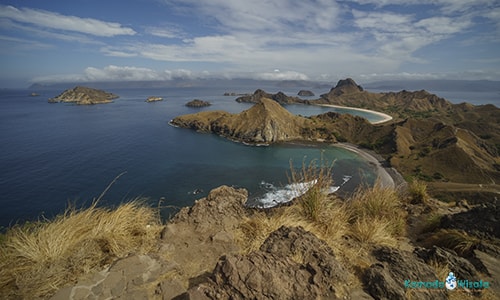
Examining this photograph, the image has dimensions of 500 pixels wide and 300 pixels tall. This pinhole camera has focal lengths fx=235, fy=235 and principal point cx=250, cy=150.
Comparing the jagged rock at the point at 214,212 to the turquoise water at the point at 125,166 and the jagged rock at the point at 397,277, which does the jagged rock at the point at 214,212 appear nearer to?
the jagged rock at the point at 397,277

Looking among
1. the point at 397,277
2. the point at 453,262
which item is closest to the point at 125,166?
the point at 397,277

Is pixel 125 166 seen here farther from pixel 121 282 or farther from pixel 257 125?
pixel 121 282

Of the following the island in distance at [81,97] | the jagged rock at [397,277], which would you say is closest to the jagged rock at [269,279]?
the jagged rock at [397,277]

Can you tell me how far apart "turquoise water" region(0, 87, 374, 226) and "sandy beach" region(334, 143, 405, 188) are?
215cm

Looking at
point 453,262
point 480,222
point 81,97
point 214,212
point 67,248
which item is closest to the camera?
point 67,248

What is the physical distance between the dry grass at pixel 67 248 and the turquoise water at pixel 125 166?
808 inches

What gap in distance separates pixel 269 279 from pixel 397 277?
1.90 metres

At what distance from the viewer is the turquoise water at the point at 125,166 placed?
3058 cm

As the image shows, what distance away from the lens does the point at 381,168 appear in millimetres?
45625

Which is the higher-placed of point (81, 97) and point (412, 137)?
point (81, 97)

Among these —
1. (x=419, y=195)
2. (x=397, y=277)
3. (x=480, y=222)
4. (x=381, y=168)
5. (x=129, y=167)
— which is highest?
(x=397, y=277)

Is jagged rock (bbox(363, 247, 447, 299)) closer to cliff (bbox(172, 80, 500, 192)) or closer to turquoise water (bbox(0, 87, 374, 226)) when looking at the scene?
turquoise water (bbox(0, 87, 374, 226))

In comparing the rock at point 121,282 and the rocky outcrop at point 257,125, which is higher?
the rock at point 121,282

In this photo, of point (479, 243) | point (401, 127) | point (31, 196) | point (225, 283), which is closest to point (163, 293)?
point (225, 283)
